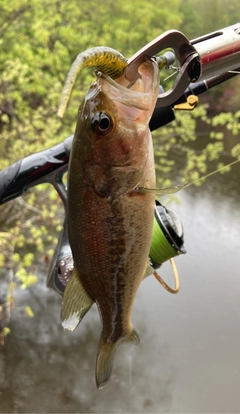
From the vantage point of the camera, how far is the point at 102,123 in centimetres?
78

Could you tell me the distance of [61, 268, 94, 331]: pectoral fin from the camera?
0.94 meters

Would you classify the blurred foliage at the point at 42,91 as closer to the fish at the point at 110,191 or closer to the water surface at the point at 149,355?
the water surface at the point at 149,355

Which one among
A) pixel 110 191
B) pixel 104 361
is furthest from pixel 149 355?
pixel 110 191

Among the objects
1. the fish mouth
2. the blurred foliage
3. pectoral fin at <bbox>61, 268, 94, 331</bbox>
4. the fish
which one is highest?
the fish mouth

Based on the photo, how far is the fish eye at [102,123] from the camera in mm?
771

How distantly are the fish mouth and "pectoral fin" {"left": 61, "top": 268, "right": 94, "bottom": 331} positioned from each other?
1.46 ft

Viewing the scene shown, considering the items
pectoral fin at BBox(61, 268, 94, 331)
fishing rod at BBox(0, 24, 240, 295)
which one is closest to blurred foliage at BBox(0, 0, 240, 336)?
fishing rod at BBox(0, 24, 240, 295)

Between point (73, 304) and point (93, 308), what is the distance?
123 inches

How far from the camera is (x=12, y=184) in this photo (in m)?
1.44

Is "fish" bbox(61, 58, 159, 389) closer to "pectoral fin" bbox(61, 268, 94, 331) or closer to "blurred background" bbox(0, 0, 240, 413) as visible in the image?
"pectoral fin" bbox(61, 268, 94, 331)

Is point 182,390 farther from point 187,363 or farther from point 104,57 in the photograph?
point 104,57

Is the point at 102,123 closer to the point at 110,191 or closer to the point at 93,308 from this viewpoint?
the point at 110,191

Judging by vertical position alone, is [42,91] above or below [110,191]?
below

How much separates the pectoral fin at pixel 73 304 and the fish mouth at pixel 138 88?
0.45 m
